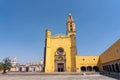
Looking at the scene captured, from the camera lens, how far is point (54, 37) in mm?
39594

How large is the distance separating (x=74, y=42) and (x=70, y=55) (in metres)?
3.79

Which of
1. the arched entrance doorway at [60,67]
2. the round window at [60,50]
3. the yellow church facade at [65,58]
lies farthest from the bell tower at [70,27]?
the arched entrance doorway at [60,67]

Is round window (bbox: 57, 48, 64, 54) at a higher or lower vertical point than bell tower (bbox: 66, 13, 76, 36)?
lower

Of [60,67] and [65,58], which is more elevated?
[65,58]

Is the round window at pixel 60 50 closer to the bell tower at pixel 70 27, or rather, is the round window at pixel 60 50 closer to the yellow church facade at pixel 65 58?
the yellow church facade at pixel 65 58

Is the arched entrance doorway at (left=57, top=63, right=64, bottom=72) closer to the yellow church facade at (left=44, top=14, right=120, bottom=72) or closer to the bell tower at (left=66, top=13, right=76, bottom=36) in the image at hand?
the yellow church facade at (left=44, top=14, right=120, bottom=72)

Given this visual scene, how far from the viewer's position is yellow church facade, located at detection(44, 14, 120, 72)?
36875 mm

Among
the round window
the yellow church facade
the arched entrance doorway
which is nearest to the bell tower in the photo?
the yellow church facade

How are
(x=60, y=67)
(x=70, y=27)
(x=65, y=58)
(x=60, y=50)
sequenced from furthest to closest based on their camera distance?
(x=70, y=27) < (x=60, y=50) < (x=60, y=67) < (x=65, y=58)

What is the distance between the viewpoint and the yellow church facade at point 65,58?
1452 inches

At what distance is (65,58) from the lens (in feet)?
123

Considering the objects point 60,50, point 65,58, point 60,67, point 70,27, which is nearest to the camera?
point 65,58

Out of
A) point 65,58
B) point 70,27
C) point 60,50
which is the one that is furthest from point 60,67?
point 70,27

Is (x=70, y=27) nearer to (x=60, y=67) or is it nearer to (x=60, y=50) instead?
(x=60, y=50)
